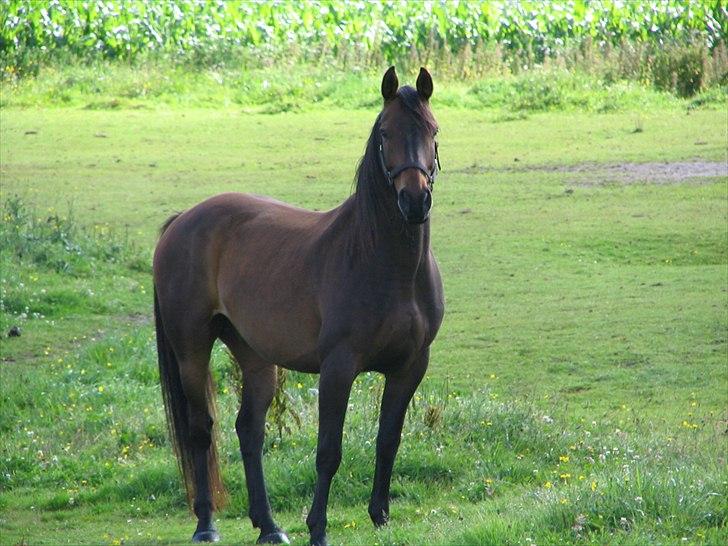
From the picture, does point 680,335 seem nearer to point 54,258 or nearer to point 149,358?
point 149,358

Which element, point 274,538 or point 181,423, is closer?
point 274,538

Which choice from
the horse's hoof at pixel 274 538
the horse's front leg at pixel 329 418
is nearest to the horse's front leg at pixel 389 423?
the horse's front leg at pixel 329 418

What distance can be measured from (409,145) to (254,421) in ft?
6.48

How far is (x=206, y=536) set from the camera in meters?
6.64

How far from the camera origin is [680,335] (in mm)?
10633

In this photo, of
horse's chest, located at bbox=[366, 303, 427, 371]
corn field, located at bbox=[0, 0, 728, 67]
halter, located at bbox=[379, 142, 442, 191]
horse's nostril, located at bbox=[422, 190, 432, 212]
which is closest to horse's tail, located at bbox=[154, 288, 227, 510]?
horse's chest, located at bbox=[366, 303, 427, 371]

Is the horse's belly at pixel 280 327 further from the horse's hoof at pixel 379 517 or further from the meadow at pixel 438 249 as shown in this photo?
the meadow at pixel 438 249

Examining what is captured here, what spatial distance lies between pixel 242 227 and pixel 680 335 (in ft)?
16.4

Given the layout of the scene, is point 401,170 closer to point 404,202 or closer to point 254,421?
point 404,202

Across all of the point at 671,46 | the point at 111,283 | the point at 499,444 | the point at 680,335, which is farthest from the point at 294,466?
the point at 671,46

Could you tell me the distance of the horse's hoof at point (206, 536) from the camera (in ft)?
21.7

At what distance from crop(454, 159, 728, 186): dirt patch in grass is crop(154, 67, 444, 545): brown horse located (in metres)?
10.2

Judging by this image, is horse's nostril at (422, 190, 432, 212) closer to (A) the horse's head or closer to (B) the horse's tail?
(A) the horse's head

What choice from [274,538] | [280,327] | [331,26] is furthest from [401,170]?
[331,26]
